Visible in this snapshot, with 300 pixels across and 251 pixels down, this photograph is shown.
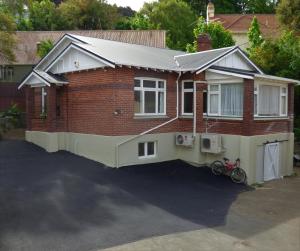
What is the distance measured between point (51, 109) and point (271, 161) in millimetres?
9716

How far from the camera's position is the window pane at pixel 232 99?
17.3 m

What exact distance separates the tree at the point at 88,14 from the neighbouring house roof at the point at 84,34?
449 inches

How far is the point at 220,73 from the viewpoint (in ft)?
57.5

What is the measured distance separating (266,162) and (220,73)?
4259mm

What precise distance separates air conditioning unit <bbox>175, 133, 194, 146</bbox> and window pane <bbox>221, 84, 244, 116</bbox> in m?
1.66

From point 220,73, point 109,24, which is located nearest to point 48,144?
point 220,73

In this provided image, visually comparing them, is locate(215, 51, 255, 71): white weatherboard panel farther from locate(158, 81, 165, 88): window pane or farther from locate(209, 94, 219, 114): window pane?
locate(158, 81, 165, 88): window pane

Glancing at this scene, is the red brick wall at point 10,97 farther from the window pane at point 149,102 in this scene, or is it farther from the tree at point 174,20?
the tree at point 174,20

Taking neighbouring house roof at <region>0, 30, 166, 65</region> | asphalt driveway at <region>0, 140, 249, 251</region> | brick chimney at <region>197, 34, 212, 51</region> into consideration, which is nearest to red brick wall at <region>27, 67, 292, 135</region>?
asphalt driveway at <region>0, 140, 249, 251</region>

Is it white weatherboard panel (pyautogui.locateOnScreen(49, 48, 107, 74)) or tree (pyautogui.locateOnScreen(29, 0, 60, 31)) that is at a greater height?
tree (pyautogui.locateOnScreen(29, 0, 60, 31))

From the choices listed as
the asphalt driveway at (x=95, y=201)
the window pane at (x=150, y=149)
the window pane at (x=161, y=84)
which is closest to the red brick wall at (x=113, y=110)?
the window pane at (x=161, y=84)

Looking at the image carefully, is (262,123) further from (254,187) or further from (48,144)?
(48,144)

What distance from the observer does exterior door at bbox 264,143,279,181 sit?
18.2 m

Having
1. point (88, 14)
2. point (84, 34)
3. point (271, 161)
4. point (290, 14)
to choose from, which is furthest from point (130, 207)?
point (88, 14)
